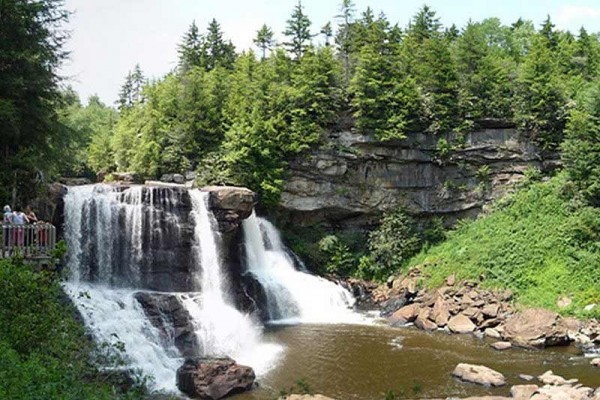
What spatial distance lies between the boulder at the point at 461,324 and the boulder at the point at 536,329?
5.19ft

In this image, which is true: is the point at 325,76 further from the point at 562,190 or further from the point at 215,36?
the point at 215,36

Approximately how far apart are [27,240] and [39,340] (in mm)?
5716

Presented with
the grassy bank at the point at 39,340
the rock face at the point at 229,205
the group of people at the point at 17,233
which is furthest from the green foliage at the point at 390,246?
the grassy bank at the point at 39,340

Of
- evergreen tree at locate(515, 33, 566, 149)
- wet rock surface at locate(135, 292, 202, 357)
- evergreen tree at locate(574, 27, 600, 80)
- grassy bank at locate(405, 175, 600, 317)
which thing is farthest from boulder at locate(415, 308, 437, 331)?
evergreen tree at locate(574, 27, 600, 80)

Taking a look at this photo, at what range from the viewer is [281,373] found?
20328mm

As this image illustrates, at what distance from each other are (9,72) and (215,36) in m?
35.6

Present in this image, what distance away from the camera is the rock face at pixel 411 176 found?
3522 centimetres

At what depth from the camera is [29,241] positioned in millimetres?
16016

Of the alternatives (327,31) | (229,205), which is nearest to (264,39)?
(327,31)

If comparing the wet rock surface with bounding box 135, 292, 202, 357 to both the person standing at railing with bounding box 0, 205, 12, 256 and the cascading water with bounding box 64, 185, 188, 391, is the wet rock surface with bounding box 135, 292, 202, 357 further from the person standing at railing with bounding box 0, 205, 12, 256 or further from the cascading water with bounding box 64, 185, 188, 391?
the person standing at railing with bounding box 0, 205, 12, 256

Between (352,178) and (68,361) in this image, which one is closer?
(68,361)

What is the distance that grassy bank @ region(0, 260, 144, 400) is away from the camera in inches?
346

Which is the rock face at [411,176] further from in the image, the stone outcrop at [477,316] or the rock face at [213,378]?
the rock face at [213,378]

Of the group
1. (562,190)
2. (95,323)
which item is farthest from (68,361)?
(562,190)
